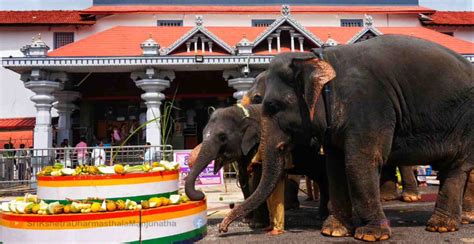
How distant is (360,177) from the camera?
4.07 m

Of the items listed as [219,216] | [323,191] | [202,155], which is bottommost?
[219,216]

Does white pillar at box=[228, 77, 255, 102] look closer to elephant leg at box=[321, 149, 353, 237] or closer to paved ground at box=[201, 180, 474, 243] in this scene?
paved ground at box=[201, 180, 474, 243]

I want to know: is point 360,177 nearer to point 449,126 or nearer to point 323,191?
point 449,126

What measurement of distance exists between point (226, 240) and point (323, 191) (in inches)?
81.6

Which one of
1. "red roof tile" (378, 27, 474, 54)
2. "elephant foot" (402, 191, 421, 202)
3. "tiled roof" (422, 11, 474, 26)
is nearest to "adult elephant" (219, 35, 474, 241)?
"elephant foot" (402, 191, 421, 202)

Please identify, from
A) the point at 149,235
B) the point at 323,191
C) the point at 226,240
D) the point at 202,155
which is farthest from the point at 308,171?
the point at 149,235

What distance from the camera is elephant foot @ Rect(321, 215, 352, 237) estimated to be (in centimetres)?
435

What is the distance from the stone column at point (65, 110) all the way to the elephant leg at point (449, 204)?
14590 millimetres

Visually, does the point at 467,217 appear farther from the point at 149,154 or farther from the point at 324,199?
the point at 149,154

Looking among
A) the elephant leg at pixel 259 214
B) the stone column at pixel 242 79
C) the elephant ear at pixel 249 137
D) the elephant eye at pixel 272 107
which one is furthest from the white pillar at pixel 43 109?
the elephant eye at pixel 272 107

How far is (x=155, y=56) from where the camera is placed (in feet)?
45.6

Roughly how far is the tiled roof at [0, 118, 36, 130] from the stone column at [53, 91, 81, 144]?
3.54 metres

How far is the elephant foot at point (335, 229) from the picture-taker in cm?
435

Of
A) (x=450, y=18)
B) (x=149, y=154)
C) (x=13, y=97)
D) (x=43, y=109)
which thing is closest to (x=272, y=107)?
(x=149, y=154)
